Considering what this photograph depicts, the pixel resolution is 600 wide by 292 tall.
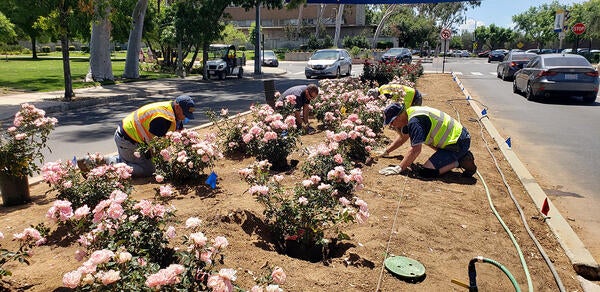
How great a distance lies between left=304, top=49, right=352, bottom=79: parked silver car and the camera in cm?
2430

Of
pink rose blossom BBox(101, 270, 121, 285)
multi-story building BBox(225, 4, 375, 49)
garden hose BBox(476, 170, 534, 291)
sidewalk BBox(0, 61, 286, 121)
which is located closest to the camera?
pink rose blossom BBox(101, 270, 121, 285)

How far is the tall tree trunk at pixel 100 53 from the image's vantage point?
19.7 meters

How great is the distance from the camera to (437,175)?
5809 millimetres

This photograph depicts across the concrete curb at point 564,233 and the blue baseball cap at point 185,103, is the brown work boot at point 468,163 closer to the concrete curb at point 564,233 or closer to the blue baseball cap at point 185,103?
the concrete curb at point 564,233

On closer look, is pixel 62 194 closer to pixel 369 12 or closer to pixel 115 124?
pixel 115 124

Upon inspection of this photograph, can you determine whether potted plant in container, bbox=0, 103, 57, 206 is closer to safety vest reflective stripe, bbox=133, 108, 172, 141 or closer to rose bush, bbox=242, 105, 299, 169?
safety vest reflective stripe, bbox=133, 108, 172, 141

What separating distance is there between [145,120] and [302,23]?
7227 centimetres

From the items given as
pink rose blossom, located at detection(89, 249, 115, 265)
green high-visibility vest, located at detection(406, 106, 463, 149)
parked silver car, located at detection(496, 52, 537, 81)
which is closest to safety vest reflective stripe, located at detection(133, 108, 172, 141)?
green high-visibility vest, located at detection(406, 106, 463, 149)

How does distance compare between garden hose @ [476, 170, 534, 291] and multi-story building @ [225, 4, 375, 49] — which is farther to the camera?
multi-story building @ [225, 4, 375, 49]

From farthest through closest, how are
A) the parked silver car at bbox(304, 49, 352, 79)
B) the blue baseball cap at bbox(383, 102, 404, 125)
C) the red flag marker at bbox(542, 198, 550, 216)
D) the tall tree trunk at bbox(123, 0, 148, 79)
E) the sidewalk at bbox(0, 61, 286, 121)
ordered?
1. the parked silver car at bbox(304, 49, 352, 79)
2. the tall tree trunk at bbox(123, 0, 148, 79)
3. the sidewalk at bbox(0, 61, 286, 121)
4. the blue baseball cap at bbox(383, 102, 404, 125)
5. the red flag marker at bbox(542, 198, 550, 216)

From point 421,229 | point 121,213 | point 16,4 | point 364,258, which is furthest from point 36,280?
point 16,4

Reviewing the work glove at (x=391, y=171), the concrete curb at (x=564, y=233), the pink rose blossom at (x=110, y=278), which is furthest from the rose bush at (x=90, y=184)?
the concrete curb at (x=564, y=233)

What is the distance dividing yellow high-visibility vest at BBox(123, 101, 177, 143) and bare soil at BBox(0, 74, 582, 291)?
562 millimetres

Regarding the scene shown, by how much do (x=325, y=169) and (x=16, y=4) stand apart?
153ft
